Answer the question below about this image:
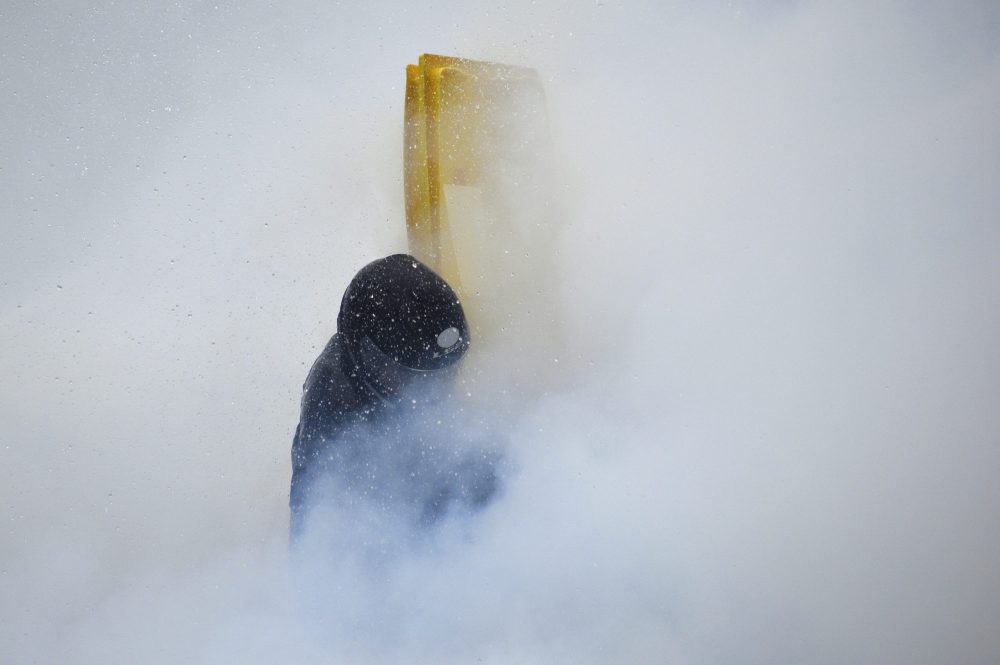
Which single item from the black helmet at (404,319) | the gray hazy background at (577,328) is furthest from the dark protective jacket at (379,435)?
the gray hazy background at (577,328)

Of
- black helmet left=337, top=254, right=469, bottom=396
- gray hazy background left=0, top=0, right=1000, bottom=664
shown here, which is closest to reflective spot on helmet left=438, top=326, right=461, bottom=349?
black helmet left=337, top=254, right=469, bottom=396

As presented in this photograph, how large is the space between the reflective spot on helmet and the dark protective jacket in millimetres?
18

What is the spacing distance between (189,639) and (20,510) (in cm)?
76

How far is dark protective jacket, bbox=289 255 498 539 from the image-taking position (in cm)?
198

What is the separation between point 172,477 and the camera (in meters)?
2.64

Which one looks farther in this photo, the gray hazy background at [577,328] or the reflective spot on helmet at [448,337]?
the gray hazy background at [577,328]

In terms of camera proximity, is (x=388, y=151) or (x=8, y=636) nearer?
(x=8, y=636)

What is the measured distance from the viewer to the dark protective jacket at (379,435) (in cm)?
198

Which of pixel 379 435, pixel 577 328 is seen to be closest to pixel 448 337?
pixel 379 435

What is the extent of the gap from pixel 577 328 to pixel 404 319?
2.10 feet

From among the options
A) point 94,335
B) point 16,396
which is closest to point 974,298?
point 94,335

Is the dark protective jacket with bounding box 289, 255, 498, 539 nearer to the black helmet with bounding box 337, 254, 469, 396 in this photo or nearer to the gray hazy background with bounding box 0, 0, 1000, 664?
the black helmet with bounding box 337, 254, 469, 396

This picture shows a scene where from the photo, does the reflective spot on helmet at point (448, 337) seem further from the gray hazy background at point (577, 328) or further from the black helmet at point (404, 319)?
the gray hazy background at point (577, 328)

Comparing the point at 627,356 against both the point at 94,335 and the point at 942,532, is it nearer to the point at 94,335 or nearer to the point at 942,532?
the point at 942,532
